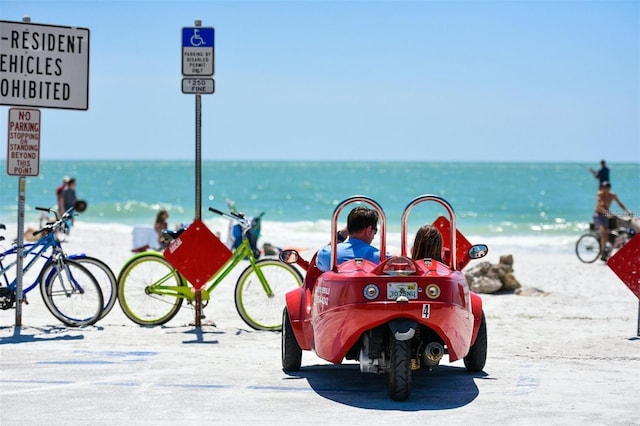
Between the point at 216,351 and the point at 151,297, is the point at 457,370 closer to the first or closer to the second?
the point at 216,351

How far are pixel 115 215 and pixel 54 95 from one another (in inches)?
1784

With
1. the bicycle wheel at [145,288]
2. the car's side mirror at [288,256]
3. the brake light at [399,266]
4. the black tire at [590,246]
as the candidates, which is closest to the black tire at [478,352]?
the brake light at [399,266]

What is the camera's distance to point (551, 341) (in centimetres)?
1021

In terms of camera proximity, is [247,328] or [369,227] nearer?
[369,227]

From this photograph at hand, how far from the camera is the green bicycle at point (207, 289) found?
35.6 ft

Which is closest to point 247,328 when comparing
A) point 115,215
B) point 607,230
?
point 607,230

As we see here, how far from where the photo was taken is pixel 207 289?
11.0 meters

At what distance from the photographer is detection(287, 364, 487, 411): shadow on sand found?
7133 millimetres

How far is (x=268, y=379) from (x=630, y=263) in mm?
4428

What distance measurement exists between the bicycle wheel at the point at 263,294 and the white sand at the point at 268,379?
216mm

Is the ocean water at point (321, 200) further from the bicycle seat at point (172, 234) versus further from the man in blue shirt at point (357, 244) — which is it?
the man in blue shirt at point (357, 244)

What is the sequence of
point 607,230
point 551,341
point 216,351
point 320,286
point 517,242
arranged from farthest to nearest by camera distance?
1. point 517,242
2. point 607,230
3. point 551,341
4. point 216,351
5. point 320,286

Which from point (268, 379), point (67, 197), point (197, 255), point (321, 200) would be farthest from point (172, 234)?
point (321, 200)

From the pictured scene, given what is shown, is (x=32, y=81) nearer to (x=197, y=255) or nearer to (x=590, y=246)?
(x=197, y=255)
